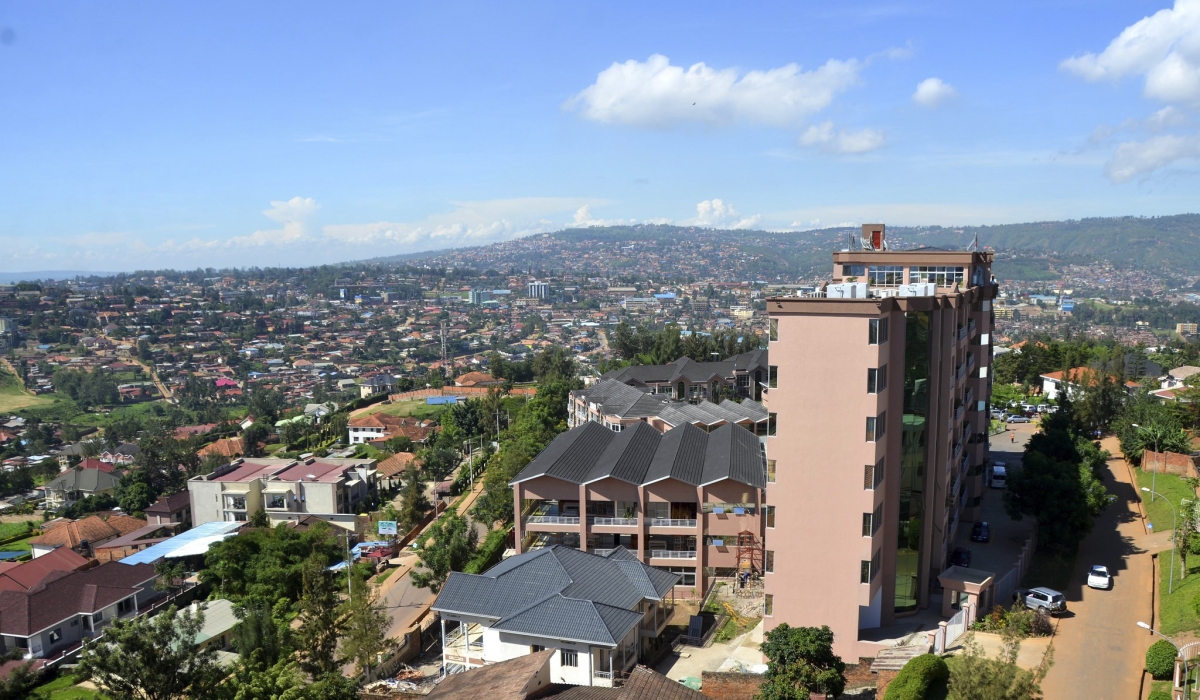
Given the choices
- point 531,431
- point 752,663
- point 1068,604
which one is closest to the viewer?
point 752,663

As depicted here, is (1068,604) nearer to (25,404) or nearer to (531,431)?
(531,431)

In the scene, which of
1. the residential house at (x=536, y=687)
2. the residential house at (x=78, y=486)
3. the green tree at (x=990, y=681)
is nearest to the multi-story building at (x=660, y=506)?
the residential house at (x=536, y=687)

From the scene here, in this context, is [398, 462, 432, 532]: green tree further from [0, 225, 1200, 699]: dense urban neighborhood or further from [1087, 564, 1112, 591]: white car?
[1087, 564, 1112, 591]: white car

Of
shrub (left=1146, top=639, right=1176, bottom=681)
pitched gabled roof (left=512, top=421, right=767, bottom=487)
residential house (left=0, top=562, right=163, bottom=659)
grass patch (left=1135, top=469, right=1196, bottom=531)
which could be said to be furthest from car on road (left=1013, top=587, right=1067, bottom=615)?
residential house (left=0, top=562, right=163, bottom=659)

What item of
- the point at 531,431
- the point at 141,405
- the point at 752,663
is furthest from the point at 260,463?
the point at 141,405

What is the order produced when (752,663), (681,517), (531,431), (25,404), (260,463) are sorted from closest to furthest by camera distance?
(752,663)
(681,517)
(531,431)
(260,463)
(25,404)

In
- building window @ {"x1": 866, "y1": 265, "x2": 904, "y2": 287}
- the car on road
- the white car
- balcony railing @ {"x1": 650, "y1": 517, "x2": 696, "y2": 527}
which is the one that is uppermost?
building window @ {"x1": 866, "y1": 265, "x2": 904, "y2": 287}

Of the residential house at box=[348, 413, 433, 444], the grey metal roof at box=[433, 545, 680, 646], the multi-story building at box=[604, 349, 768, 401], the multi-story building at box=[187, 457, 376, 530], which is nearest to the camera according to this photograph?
the grey metal roof at box=[433, 545, 680, 646]
